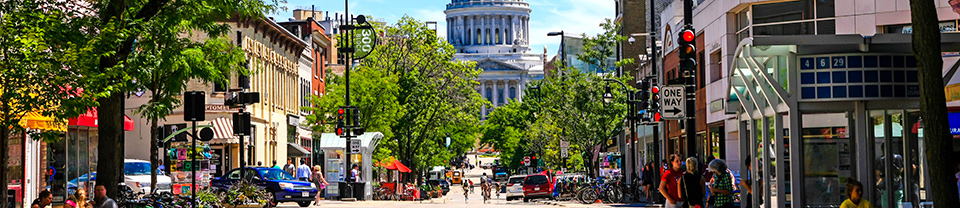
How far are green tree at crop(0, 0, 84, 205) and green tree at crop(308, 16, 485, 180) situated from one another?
3685 cm

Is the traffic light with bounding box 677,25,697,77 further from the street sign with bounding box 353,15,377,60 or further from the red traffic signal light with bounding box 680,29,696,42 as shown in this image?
the street sign with bounding box 353,15,377,60

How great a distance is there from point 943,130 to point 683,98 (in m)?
10.7

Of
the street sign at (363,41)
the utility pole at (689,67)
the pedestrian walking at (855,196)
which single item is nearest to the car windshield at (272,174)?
the utility pole at (689,67)

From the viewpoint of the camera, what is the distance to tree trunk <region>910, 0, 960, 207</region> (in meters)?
11.8

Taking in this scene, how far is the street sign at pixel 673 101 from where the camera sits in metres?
22.5

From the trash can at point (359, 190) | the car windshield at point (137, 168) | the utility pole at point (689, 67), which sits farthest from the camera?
the trash can at point (359, 190)

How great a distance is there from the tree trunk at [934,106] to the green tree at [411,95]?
44.2m

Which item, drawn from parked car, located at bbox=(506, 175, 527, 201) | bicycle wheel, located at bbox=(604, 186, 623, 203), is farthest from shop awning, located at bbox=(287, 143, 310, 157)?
bicycle wheel, located at bbox=(604, 186, 623, 203)

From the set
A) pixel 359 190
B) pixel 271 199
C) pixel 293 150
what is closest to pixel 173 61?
pixel 271 199

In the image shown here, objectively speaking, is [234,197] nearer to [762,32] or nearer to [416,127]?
[762,32]

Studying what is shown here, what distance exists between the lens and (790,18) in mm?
33750

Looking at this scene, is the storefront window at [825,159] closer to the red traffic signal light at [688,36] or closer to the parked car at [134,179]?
the red traffic signal light at [688,36]

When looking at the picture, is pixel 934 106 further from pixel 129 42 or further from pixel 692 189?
pixel 129 42

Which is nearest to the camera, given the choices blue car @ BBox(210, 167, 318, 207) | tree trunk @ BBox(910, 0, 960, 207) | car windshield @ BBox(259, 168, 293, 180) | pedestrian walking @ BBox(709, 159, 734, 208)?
tree trunk @ BBox(910, 0, 960, 207)
